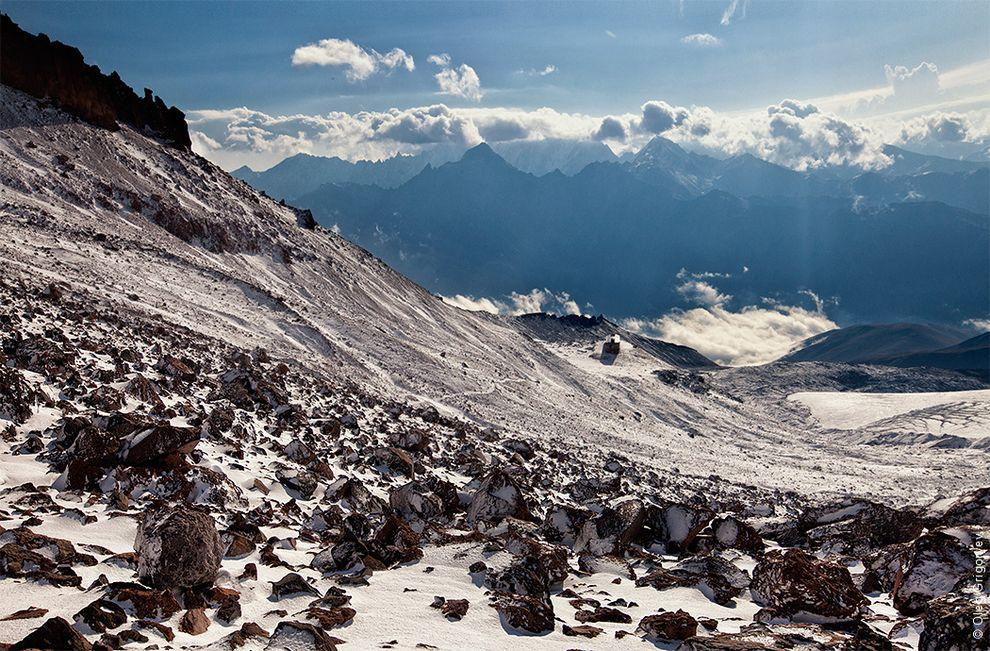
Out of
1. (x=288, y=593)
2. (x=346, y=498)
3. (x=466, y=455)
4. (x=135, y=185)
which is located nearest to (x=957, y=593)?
(x=288, y=593)

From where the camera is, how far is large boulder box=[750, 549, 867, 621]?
7641 millimetres

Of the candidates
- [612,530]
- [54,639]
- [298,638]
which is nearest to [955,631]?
[612,530]

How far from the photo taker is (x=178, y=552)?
7055 mm

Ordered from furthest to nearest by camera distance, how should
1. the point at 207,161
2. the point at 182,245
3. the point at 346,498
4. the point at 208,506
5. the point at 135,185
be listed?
the point at 207,161 → the point at 135,185 → the point at 182,245 → the point at 346,498 → the point at 208,506

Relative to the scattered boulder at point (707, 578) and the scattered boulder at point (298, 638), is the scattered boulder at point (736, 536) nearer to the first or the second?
the scattered boulder at point (707, 578)

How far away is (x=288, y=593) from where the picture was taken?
24.7 ft

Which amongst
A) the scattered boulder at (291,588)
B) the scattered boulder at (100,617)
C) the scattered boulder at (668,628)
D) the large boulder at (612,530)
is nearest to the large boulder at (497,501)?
the large boulder at (612,530)

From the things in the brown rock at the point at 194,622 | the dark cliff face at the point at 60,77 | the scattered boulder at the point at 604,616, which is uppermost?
the dark cliff face at the point at 60,77

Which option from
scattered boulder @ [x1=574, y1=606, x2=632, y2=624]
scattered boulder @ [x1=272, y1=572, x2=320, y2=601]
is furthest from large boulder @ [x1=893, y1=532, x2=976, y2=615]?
scattered boulder @ [x1=272, y1=572, x2=320, y2=601]

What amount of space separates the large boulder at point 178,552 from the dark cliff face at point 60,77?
61750 mm

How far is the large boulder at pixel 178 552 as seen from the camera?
693cm

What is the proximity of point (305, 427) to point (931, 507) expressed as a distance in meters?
15.6

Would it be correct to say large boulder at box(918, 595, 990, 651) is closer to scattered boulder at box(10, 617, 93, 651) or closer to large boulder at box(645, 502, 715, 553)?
large boulder at box(645, 502, 715, 553)

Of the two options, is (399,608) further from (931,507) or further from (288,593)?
(931,507)
